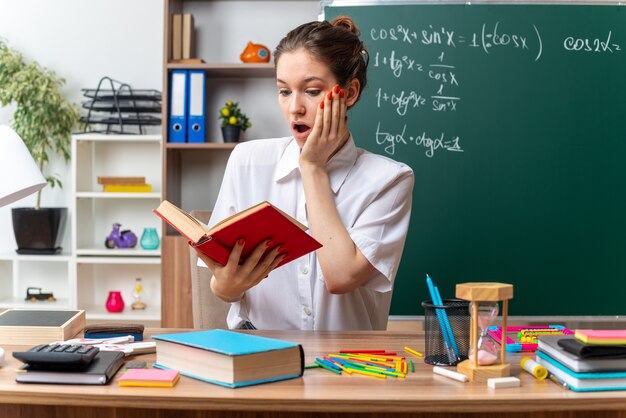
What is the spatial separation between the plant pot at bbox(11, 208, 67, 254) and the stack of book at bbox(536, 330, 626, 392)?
2926 mm

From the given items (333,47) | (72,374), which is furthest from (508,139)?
(72,374)

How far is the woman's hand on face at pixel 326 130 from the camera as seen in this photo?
1.70 m

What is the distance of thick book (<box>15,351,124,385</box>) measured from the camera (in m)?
1.14

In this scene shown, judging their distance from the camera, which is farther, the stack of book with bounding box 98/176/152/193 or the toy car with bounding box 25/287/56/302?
the toy car with bounding box 25/287/56/302

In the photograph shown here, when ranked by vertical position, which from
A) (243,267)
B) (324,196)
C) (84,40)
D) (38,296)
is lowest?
(38,296)

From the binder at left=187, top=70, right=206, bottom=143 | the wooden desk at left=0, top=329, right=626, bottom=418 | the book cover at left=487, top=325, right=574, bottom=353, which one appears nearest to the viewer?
the wooden desk at left=0, top=329, right=626, bottom=418

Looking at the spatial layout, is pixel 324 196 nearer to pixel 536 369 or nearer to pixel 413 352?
pixel 413 352

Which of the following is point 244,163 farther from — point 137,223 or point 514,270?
point 137,223

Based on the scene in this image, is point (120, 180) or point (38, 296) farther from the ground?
point (120, 180)

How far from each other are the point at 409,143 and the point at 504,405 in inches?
75.0

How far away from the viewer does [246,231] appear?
134cm

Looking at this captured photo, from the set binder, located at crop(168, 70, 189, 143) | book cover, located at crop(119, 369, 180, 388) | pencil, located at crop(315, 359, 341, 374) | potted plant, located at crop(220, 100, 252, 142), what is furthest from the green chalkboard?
book cover, located at crop(119, 369, 180, 388)

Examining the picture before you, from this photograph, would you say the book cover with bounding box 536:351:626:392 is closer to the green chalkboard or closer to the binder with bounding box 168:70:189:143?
the green chalkboard

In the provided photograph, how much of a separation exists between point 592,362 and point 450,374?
218 mm
